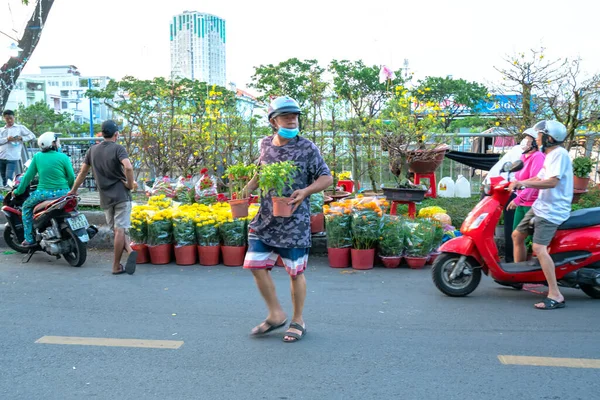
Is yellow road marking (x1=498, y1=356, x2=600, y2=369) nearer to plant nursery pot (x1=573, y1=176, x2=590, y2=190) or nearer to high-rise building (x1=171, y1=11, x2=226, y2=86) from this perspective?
plant nursery pot (x1=573, y1=176, x2=590, y2=190)

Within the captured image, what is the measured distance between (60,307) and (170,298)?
41.9 inches

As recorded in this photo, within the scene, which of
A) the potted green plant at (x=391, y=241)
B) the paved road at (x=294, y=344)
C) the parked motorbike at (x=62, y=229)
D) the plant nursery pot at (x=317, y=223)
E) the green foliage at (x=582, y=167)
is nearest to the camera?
the paved road at (x=294, y=344)

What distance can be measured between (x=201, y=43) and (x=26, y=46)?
25.3 metres

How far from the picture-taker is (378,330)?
15.8 ft

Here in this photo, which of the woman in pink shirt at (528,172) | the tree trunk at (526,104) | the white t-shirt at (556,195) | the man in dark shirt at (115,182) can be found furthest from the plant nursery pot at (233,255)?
the tree trunk at (526,104)

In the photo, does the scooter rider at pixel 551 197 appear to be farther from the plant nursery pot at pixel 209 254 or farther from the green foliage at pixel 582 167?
the green foliage at pixel 582 167

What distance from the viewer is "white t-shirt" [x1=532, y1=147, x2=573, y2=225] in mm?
5383

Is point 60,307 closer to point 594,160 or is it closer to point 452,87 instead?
point 594,160

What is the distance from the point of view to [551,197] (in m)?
5.45

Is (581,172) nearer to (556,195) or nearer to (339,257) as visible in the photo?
(556,195)

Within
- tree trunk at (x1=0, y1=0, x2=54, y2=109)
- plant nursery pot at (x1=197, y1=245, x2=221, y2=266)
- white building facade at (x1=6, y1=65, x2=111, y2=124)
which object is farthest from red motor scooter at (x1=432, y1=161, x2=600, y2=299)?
white building facade at (x1=6, y1=65, x2=111, y2=124)

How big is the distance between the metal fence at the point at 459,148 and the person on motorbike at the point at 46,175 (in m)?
2.69

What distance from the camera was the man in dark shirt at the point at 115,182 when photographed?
6.89m

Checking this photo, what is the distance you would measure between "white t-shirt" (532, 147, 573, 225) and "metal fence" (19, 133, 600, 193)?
462 centimetres
